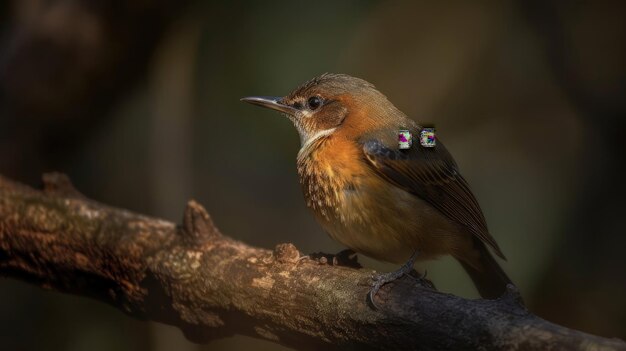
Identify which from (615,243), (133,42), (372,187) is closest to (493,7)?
(615,243)

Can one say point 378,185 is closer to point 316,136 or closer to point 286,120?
point 316,136

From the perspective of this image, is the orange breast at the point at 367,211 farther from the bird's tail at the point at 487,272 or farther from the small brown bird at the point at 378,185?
the bird's tail at the point at 487,272

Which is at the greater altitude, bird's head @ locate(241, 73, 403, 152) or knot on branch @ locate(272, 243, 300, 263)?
bird's head @ locate(241, 73, 403, 152)

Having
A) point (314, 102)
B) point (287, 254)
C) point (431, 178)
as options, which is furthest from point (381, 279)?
point (314, 102)

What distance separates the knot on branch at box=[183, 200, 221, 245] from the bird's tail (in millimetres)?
1169

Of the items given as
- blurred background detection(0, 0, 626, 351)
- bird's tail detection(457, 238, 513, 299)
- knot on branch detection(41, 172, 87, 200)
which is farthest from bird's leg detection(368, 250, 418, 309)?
blurred background detection(0, 0, 626, 351)

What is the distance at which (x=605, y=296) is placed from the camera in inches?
203

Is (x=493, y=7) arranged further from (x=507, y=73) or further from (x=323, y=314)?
(x=323, y=314)

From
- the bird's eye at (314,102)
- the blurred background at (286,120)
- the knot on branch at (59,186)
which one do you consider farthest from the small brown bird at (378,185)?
the blurred background at (286,120)

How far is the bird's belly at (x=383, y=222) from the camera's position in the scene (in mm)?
3441

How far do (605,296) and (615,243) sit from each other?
0.35 metres

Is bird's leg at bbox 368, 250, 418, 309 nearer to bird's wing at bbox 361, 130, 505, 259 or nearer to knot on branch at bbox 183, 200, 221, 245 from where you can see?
bird's wing at bbox 361, 130, 505, 259

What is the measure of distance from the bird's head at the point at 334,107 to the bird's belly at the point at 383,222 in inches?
14.9

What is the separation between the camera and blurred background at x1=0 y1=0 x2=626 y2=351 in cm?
526
